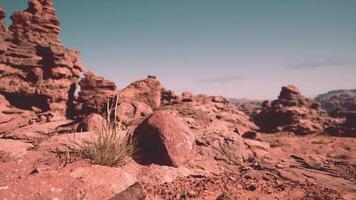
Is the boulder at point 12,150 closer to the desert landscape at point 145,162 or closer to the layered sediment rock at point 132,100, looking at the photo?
the desert landscape at point 145,162

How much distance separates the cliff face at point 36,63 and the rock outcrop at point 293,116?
2087 centimetres

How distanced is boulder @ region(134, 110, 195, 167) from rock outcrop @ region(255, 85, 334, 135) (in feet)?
64.6

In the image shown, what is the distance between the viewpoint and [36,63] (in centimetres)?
1758

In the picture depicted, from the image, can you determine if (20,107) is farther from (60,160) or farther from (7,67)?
(60,160)

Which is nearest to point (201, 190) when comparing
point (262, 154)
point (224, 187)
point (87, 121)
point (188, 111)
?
point (224, 187)

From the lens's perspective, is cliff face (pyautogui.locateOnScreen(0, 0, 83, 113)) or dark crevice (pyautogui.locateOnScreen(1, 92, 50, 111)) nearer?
dark crevice (pyautogui.locateOnScreen(1, 92, 50, 111))

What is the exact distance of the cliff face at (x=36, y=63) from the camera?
16.6 metres

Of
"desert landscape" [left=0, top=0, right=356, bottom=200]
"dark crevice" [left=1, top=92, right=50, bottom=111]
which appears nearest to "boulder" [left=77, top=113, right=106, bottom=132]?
"desert landscape" [left=0, top=0, right=356, bottom=200]

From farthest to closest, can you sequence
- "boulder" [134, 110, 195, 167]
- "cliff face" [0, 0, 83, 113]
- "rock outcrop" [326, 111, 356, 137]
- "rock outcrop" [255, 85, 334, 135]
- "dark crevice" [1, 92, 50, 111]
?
1. "rock outcrop" [255, 85, 334, 135]
2. "rock outcrop" [326, 111, 356, 137]
3. "cliff face" [0, 0, 83, 113]
4. "dark crevice" [1, 92, 50, 111]
5. "boulder" [134, 110, 195, 167]

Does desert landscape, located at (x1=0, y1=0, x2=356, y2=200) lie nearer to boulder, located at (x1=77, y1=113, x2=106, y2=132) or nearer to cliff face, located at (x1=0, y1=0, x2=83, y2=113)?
A: boulder, located at (x1=77, y1=113, x2=106, y2=132)

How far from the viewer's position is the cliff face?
16578 mm

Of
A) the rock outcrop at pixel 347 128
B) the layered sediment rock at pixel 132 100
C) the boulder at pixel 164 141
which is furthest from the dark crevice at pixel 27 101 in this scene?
the rock outcrop at pixel 347 128

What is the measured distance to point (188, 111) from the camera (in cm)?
977

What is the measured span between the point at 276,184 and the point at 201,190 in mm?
1887
